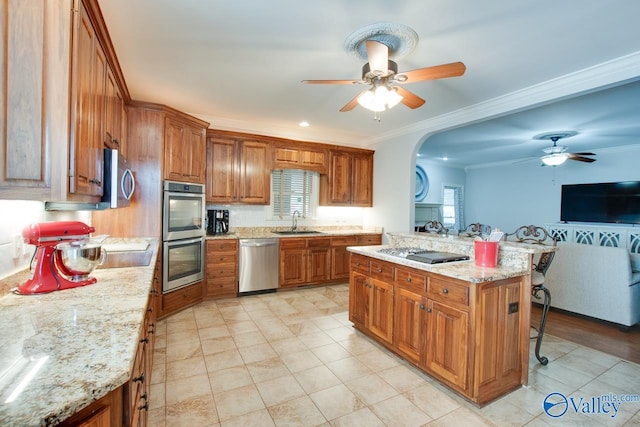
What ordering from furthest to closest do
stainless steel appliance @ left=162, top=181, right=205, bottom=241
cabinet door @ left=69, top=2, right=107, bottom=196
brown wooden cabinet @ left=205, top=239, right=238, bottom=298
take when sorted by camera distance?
1. brown wooden cabinet @ left=205, top=239, right=238, bottom=298
2. stainless steel appliance @ left=162, top=181, right=205, bottom=241
3. cabinet door @ left=69, top=2, right=107, bottom=196

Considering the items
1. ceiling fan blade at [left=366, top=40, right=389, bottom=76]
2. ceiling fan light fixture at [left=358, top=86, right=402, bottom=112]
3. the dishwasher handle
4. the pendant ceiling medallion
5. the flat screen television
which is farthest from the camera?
the flat screen television

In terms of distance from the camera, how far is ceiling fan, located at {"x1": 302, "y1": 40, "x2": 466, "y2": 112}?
2068 mm

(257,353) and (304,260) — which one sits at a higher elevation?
(304,260)

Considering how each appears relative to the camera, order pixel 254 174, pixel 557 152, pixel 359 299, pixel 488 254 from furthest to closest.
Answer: pixel 557 152 < pixel 254 174 < pixel 359 299 < pixel 488 254

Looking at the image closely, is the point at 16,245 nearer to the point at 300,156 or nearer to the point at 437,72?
the point at 437,72

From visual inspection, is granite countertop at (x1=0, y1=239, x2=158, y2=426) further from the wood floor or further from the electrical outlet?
the wood floor

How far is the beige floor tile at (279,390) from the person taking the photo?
81.5 inches

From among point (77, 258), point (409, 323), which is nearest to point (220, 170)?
point (77, 258)

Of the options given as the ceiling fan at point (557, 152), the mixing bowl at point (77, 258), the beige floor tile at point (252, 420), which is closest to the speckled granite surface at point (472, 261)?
the beige floor tile at point (252, 420)

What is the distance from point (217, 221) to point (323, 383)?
2.87 m

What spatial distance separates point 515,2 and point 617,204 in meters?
6.71

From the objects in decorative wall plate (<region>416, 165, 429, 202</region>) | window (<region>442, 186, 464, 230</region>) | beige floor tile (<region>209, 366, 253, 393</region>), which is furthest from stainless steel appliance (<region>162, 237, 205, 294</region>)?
window (<region>442, 186, 464, 230</region>)

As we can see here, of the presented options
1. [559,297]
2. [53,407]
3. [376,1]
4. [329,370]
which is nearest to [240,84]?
[376,1]

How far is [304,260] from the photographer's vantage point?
4.67 metres
